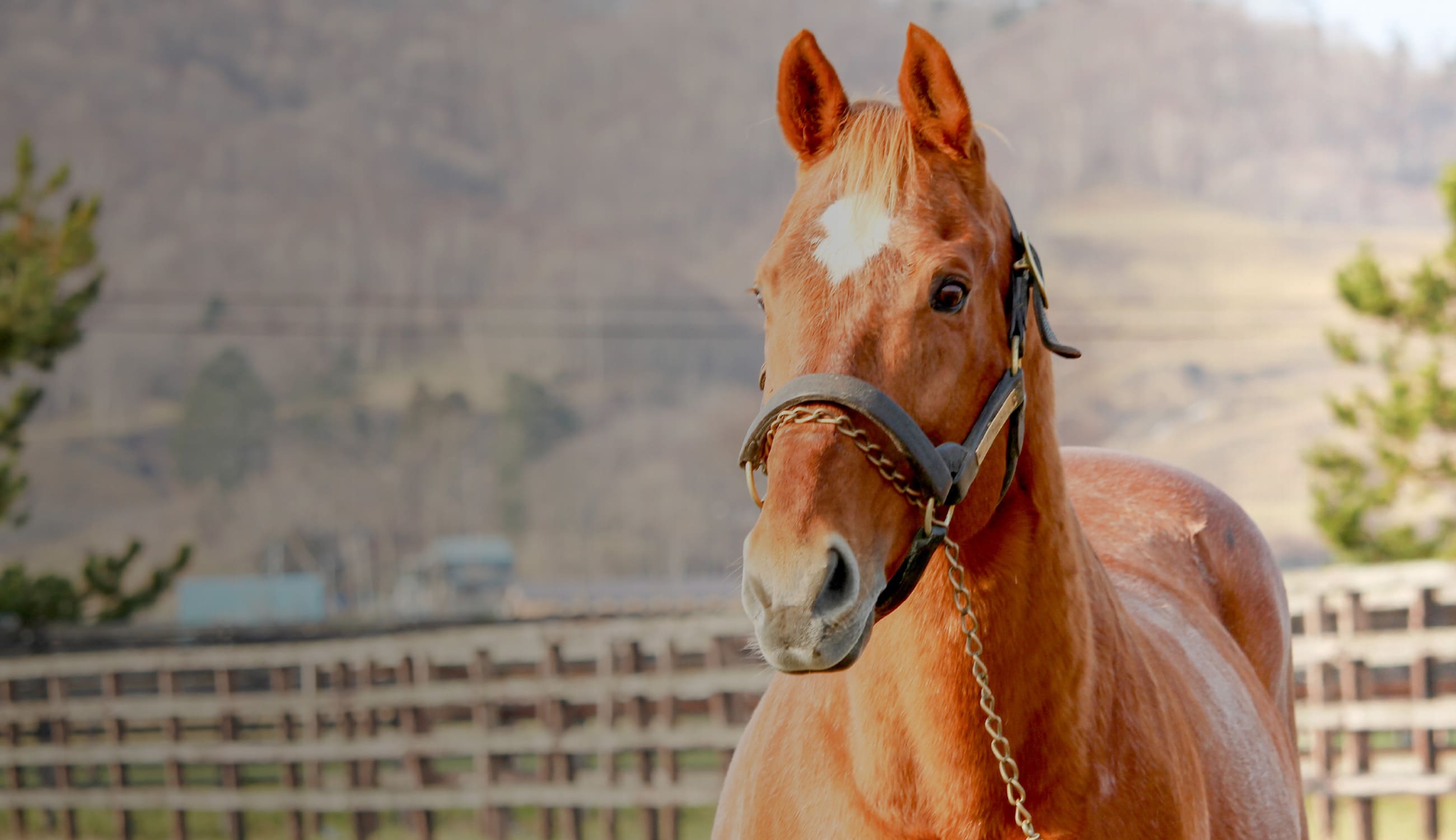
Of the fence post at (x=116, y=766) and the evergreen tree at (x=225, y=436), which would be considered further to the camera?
the evergreen tree at (x=225, y=436)

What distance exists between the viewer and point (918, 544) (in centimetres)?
183

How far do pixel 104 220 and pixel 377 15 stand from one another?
3709cm

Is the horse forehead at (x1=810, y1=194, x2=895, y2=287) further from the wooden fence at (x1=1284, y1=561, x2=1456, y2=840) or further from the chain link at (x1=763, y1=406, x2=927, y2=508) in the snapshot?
the wooden fence at (x1=1284, y1=561, x2=1456, y2=840)

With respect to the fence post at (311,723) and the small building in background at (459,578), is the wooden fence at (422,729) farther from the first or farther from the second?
the small building in background at (459,578)

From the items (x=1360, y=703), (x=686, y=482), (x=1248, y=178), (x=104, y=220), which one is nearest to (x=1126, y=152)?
(x=1248, y=178)

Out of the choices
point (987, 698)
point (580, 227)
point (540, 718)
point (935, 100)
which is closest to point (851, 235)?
point (935, 100)

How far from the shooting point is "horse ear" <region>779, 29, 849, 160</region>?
6.81ft

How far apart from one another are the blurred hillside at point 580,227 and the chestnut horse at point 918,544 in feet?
165

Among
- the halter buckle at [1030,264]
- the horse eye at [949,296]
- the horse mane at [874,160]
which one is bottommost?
the horse eye at [949,296]

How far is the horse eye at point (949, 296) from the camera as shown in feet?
6.14

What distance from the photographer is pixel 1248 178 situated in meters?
108

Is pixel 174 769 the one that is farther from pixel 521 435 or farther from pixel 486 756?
pixel 521 435

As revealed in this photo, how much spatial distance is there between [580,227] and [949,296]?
107 m

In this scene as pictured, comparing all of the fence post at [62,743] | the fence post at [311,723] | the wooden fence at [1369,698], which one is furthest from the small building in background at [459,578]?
the wooden fence at [1369,698]
